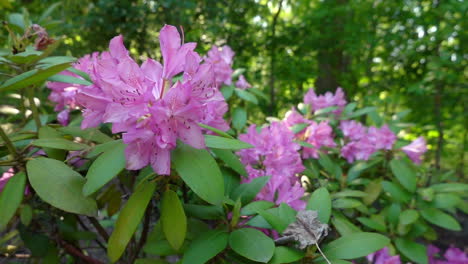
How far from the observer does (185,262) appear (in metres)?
0.79

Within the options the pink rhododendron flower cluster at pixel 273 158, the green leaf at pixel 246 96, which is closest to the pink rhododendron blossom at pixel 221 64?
the green leaf at pixel 246 96

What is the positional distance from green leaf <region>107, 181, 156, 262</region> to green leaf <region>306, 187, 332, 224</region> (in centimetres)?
41

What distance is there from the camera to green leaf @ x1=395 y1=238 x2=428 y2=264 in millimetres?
1329

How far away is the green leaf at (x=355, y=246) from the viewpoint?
32.2 inches

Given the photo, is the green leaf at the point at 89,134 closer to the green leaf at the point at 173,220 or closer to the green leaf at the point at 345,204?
the green leaf at the point at 173,220

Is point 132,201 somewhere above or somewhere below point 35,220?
above

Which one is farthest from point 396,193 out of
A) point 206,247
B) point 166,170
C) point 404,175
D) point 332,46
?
point 332,46

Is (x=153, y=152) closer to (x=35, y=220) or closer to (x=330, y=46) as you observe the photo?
(x=35, y=220)

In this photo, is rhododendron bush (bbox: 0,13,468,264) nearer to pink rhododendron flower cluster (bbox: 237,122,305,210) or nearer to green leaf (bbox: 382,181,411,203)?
pink rhododendron flower cluster (bbox: 237,122,305,210)

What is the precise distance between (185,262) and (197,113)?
1.09 feet

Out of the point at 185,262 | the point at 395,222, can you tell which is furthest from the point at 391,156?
the point at 185,262

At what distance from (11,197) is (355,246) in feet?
2.57

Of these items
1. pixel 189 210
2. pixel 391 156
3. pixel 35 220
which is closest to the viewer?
pixel 189 210

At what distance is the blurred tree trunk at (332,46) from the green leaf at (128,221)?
221 centimetres
